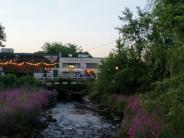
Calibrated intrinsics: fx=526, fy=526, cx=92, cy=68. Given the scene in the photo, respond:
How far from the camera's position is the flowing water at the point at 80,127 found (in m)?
Result: 27.2

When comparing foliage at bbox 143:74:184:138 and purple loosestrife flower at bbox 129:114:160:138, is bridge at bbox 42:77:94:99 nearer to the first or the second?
purple loosestrife flower at bbox 129:114:160:138

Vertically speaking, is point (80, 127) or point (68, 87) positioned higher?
point (68, 87)

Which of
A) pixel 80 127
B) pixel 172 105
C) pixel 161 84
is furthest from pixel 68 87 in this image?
pixel 172 105

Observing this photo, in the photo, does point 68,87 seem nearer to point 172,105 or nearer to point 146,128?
point 146,128

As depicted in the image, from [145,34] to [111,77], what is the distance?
724cm

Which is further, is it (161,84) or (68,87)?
(68,87)

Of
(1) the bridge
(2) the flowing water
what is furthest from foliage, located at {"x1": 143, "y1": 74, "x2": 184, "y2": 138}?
(1) the bridge

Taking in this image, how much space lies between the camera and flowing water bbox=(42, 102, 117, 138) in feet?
89.1

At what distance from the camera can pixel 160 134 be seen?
16766 millimetres

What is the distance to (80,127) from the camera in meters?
31.2

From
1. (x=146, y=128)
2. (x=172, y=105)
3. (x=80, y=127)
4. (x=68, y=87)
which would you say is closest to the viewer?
(x=172, y=105)

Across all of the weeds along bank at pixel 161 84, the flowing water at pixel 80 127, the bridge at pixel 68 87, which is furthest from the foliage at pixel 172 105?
the bridge at pixel 68 87

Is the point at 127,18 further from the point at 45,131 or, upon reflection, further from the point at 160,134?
the point at 160,134

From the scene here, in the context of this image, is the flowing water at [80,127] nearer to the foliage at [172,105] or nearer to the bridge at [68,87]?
the foliage at [172,105]
